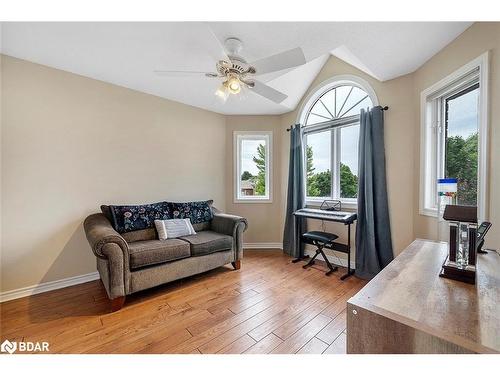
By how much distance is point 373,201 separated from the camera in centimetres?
257

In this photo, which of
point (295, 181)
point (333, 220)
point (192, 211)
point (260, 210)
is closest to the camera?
point (333, 220)

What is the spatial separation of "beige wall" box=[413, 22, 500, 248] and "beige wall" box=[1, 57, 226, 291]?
324cm

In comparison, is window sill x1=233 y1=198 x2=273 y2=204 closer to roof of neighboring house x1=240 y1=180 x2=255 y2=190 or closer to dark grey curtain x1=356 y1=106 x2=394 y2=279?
roof of neighboring house x1=240 y1=180 x2=255 y2=190

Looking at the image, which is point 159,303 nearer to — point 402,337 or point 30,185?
point 30,185

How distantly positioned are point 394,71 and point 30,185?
4.14 m

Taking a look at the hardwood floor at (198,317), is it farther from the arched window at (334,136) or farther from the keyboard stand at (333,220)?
the arched window at (334,136)

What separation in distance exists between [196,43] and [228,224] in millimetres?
2098

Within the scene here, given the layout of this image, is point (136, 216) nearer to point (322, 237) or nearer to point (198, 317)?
point (198, 317)

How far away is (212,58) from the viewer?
210cm

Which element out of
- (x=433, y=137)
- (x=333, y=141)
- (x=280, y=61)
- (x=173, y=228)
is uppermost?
(x=280, y=61)

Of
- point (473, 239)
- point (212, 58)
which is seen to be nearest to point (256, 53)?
point (212, 58)

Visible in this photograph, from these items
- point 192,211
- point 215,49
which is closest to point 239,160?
point 192,211

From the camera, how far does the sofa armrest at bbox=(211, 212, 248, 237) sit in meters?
2.86

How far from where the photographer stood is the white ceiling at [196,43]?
5.58 ft
